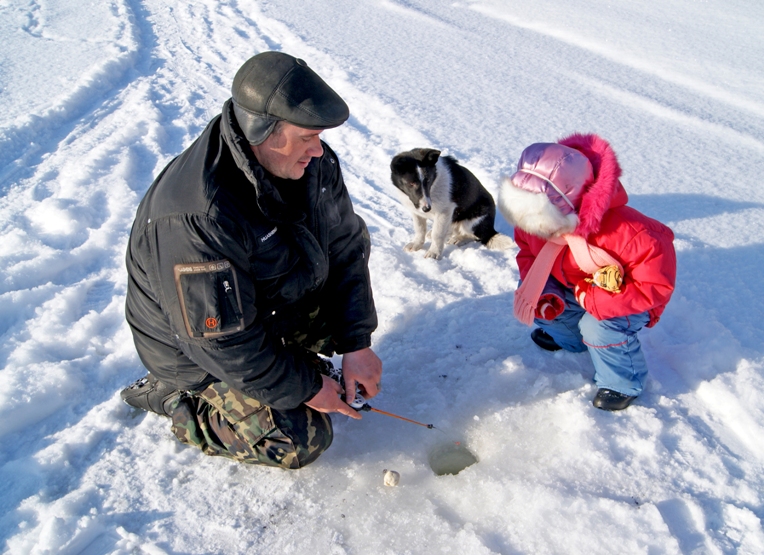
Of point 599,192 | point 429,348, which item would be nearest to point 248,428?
point 429,348

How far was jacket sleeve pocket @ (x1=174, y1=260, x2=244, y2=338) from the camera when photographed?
161cm

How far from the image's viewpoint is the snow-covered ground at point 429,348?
6.24 feet

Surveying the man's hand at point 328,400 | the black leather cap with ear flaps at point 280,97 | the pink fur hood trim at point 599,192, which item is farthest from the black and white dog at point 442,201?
the black leather cap with ear flaps at point 280,97

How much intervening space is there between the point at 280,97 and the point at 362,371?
43.9 inches

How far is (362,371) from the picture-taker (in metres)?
2.16

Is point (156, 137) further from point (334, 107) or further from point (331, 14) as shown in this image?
point (331, 14)

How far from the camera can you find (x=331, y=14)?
8336mm

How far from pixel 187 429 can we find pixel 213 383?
24cm

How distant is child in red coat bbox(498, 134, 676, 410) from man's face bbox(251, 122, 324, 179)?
849 millimetres

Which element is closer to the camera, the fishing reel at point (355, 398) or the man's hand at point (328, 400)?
the man's hand at point (328, 400)

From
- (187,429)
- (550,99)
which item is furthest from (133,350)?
(550,99)

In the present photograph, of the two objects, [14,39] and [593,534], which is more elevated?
[593,534]

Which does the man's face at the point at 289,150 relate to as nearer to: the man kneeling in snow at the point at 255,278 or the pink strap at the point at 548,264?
the man kneeling in snow at the point at 255,278

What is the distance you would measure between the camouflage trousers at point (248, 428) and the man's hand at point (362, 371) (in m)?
0.19
